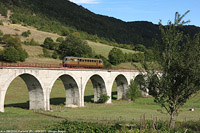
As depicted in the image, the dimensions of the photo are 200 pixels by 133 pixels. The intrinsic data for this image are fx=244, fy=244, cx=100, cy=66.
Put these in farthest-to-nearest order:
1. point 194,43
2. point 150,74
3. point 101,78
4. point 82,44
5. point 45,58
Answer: point 82,44, point 45,58, point 101,78, point 150,74, point 194,43

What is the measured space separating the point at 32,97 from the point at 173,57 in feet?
105

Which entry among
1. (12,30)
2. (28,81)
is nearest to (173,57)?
(28,81)

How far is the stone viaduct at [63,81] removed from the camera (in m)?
39.0

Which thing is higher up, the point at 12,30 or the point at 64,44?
the point at 12,30

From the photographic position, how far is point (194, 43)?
1912 centimetres

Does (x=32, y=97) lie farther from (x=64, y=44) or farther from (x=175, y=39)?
(x=64, y=44)

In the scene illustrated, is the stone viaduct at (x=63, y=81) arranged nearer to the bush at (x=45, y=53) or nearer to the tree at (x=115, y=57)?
the tree at (x=115, y=57)

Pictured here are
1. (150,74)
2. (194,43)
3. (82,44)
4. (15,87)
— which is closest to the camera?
(194,43)

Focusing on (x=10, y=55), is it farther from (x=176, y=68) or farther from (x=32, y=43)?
(x=176, y=68)

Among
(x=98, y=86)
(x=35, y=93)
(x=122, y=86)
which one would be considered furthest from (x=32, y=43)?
(x=35, y=93)

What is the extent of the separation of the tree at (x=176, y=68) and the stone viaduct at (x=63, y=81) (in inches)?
912

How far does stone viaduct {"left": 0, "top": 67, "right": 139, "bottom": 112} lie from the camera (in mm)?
38953

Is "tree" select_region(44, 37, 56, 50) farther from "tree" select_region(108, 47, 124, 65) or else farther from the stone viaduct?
the stone viaduct

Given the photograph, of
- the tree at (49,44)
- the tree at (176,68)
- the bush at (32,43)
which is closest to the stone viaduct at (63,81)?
the tree at (176,68)
